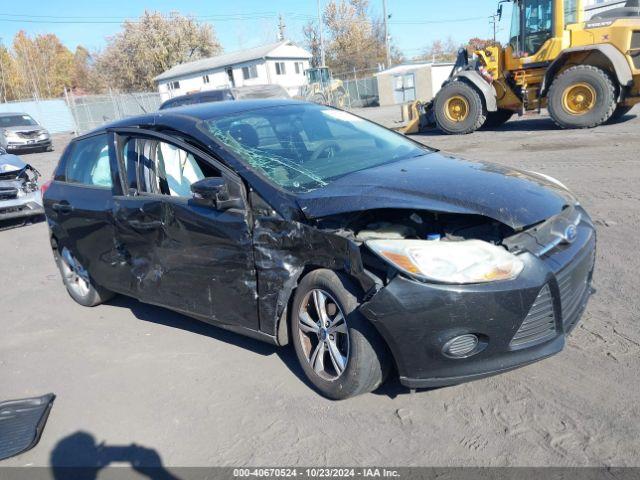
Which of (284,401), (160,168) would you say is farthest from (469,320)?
(160,168)

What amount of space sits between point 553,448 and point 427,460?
23.5 inches

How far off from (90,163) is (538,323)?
4053mm

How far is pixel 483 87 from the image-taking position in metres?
13.4

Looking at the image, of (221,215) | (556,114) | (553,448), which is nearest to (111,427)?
(221,215)

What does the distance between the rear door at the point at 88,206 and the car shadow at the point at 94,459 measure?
5.72ft

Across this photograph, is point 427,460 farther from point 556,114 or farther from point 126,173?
point 556,114

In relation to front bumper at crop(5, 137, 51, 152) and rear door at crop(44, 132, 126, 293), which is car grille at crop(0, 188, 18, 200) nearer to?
rear door at crop(44, 132, 126, 293)

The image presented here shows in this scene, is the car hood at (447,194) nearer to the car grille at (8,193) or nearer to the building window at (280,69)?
the car grille at (8,193)

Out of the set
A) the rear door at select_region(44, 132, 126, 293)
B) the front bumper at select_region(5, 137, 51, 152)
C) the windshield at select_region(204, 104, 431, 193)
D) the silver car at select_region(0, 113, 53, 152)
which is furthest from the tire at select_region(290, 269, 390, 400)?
the front bumper at select_region(5, 137, 51, 152)

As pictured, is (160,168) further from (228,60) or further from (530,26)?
(228,60)

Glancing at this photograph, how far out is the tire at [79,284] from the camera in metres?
5.31

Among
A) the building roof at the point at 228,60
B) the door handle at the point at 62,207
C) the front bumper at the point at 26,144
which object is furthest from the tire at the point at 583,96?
the building roof at the point at 228,60

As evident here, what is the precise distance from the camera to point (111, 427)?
3.33 meters

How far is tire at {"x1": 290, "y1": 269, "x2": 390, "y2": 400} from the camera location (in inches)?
117
